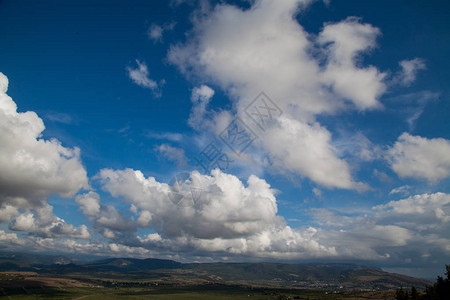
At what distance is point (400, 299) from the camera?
9625 cm

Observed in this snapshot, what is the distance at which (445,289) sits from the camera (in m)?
92.0

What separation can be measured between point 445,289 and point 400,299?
1534 cm
